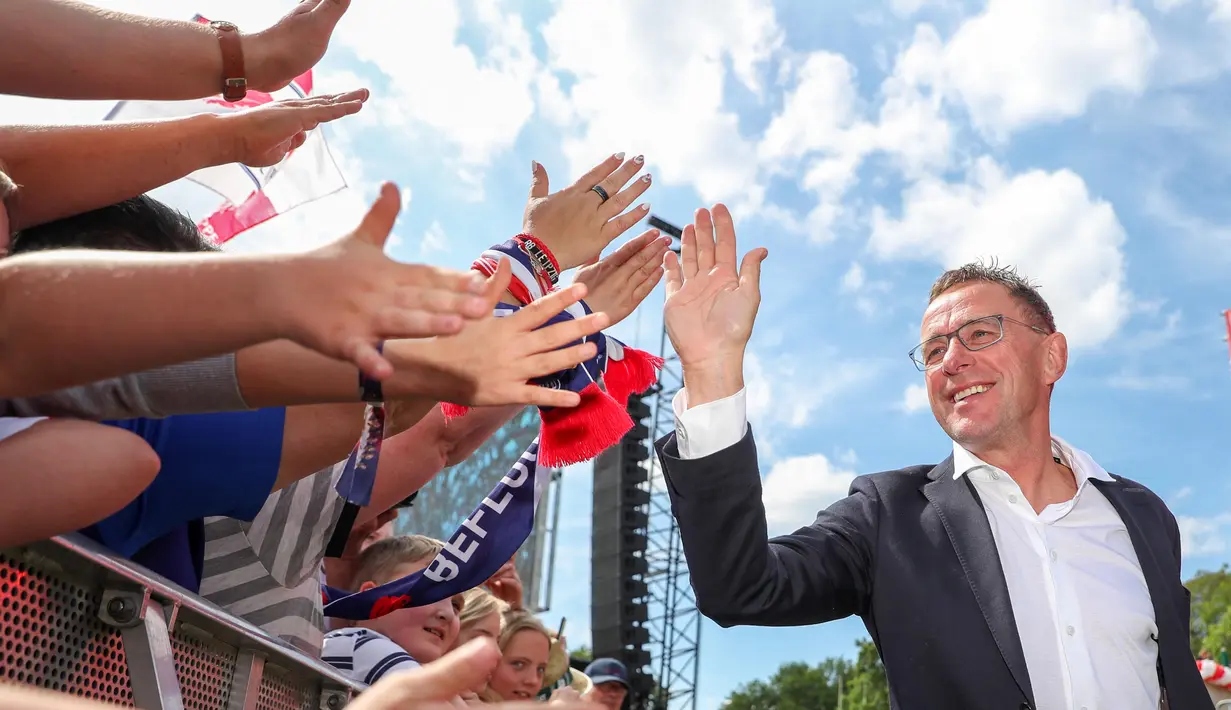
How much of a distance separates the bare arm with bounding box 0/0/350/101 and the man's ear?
2751 mm

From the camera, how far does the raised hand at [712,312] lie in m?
2.24

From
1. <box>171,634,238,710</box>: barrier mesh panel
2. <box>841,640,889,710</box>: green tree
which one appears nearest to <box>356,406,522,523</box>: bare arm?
<box>171,634,238,710</box>: barrier mesh panel

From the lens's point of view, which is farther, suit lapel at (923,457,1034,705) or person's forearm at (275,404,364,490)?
suit lapel at (923,457,1034,705)

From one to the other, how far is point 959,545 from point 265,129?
218 cm

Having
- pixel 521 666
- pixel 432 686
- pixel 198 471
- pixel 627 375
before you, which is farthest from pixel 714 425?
Answer: pixel 521 666

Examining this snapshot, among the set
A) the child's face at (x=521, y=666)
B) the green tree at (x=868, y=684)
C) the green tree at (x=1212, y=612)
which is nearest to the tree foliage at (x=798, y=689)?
the green tree at (x=868, y=684)

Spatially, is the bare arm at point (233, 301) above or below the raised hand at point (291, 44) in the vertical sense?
below

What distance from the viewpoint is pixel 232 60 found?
1.91m

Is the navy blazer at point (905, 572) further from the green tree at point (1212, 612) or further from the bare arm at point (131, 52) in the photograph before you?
the green tree at point (1212, 612)

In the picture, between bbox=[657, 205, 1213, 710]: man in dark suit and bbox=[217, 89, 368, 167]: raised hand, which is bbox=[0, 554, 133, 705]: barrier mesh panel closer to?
bbox=[217, 89, 368, 167]: raised hand

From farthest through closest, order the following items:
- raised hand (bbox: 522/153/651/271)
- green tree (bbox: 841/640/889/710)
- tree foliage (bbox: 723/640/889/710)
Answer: tree foliage (bbox: 723/640/889/710) < green tree (bbox: 841/640/889/710) < raised hand (bbox: 522/153/651/271)

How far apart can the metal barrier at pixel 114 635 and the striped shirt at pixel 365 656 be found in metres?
0.92

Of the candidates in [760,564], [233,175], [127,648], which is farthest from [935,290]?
[233,175]

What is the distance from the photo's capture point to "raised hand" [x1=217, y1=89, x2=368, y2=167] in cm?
186
